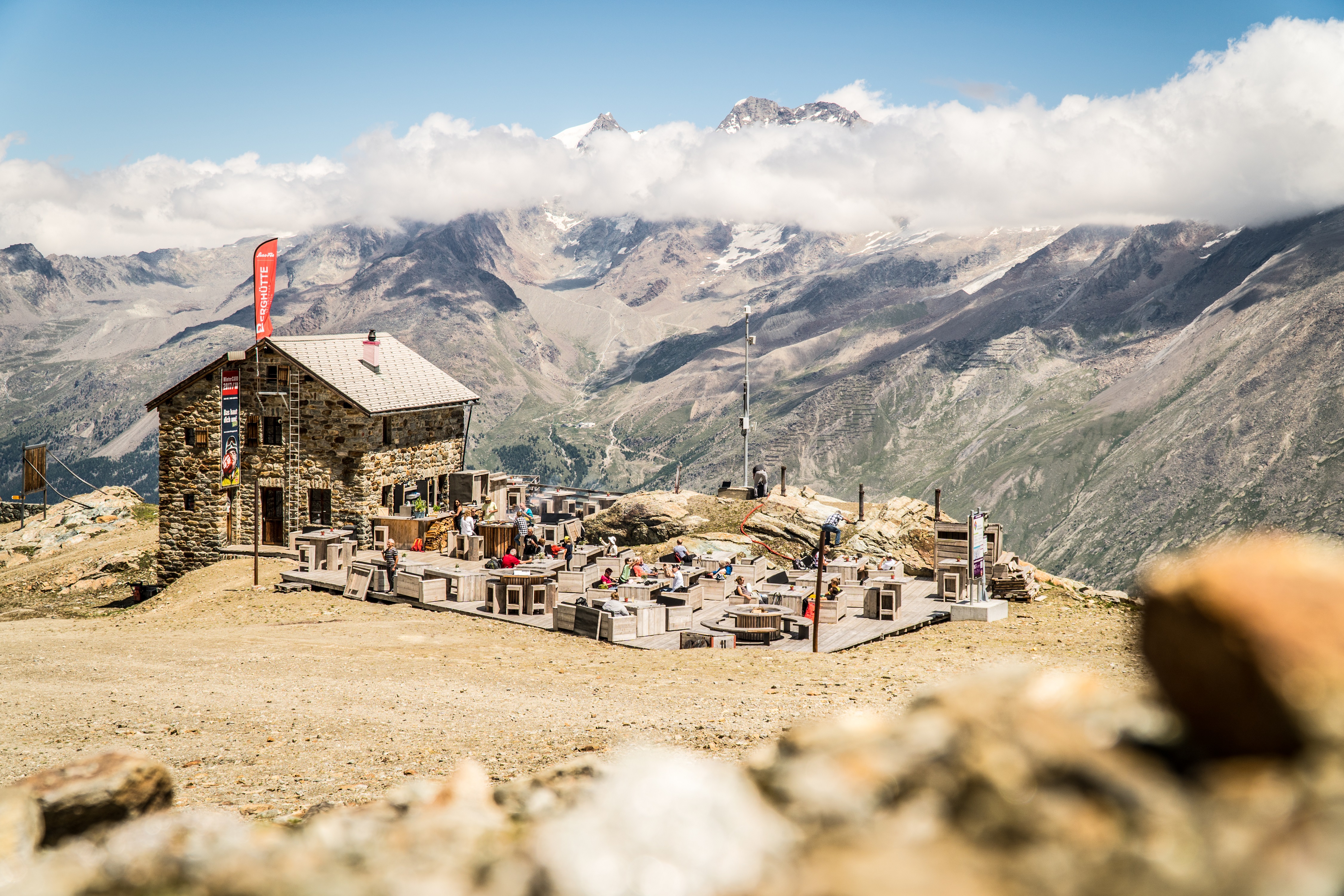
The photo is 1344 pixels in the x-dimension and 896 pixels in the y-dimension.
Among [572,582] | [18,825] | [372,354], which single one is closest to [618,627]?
[572,582]

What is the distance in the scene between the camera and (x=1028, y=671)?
479cm

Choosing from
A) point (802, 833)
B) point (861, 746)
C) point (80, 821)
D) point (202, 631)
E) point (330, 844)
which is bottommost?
point (202, 631)

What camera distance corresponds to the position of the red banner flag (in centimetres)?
3272

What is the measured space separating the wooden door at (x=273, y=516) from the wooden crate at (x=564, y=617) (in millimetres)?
14769

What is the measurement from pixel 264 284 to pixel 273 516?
8292 millimetres

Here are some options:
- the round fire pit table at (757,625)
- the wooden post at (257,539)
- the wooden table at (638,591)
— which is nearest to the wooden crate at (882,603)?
Answer: the round fire pit table at (757,625)

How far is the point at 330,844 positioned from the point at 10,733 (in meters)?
12.1

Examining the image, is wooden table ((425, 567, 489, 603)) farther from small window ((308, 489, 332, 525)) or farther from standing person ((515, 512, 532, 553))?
small window ((308, 489, 332, 525))

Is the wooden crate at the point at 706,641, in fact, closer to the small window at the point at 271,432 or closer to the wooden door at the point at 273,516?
the wooden door at the point at 273,516

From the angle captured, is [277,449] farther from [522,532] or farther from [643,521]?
[643,521]

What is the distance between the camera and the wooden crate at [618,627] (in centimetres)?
2108

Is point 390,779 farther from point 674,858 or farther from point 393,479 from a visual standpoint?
point 393,479

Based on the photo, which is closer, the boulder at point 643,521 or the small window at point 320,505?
the small window at point 320,505

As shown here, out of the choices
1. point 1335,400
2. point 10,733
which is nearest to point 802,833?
point 10,733
